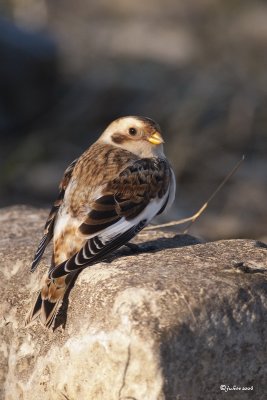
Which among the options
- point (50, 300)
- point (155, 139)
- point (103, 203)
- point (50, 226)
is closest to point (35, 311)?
point (50, 300)

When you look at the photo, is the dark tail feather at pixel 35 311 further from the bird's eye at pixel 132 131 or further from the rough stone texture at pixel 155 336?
the bird's eye at pixel 132 131

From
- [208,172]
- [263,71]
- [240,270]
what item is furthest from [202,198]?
[240,270]

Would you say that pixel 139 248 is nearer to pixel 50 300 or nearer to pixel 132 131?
pixel 50 300

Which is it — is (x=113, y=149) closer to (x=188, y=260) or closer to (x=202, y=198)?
(x=188, y=260)

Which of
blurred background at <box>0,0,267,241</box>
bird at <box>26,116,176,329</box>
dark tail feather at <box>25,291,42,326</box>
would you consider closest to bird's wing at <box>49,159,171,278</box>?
bird at <box>26,116,176,329</box>

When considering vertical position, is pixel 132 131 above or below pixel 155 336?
above
